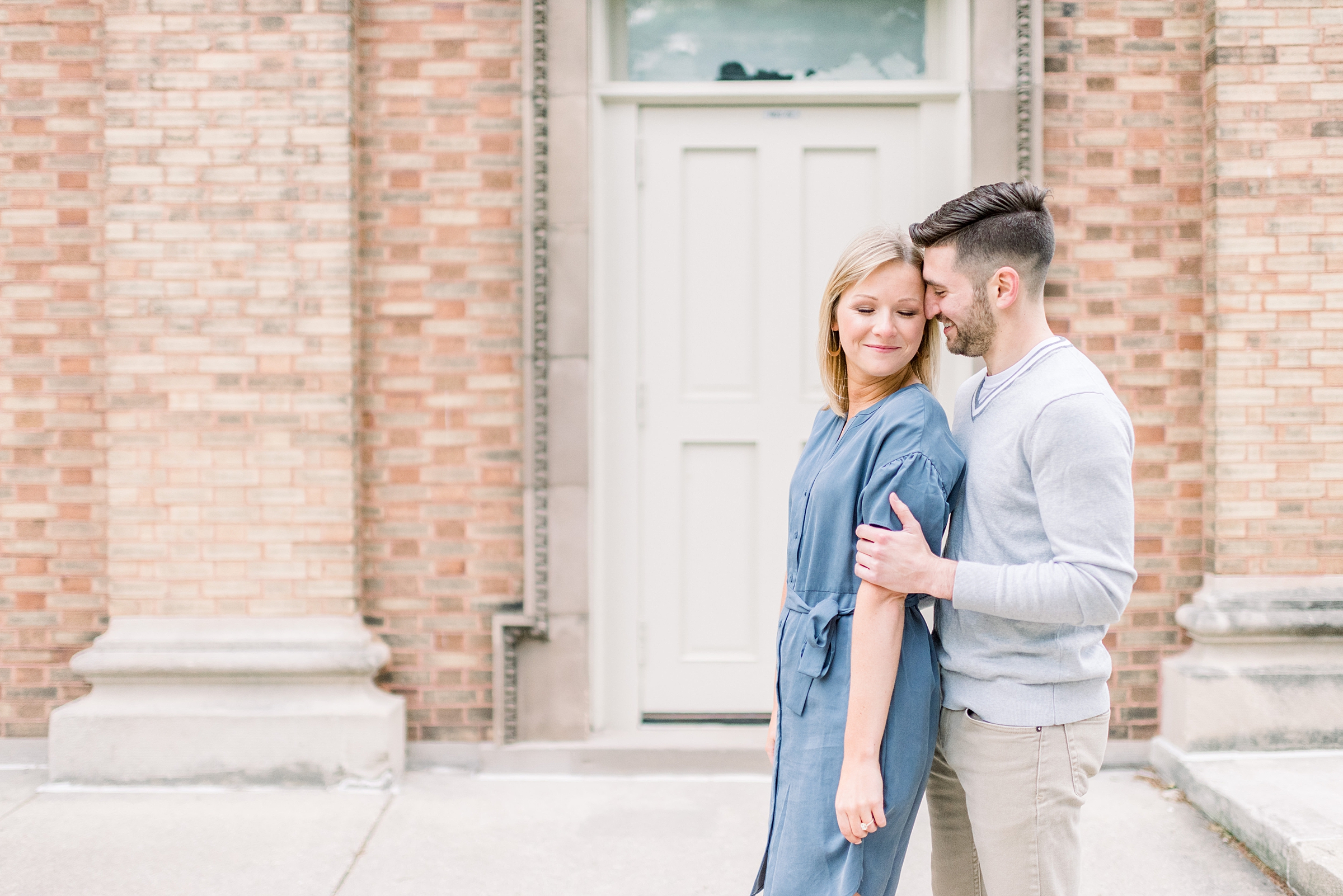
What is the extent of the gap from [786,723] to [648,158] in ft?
9.24

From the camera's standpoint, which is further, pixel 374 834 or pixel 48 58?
pixel 48 58

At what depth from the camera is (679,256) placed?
4.11m

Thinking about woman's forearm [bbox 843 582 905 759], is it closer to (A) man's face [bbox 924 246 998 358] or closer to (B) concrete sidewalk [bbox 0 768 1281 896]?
(A) man's face [bbox 924 246 998 358]

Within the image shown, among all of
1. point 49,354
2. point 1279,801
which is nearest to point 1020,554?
point 1279,801

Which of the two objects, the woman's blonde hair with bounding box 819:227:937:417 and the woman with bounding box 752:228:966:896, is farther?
the woman's blonde hair with bounding box 819:227:937:417

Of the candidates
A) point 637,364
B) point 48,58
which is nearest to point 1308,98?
point 637,364

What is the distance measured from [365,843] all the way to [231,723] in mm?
839

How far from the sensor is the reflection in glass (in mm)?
4105

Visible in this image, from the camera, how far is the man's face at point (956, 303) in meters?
1.87

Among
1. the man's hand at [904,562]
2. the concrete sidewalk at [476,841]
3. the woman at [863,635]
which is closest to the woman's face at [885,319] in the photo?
the woman at [863,635]

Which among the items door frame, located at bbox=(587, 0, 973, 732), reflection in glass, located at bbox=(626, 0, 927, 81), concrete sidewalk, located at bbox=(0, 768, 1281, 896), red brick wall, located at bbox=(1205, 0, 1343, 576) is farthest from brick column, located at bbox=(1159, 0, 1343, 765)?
reflection in glass, located at bbox=(626, 0, 927, 81)

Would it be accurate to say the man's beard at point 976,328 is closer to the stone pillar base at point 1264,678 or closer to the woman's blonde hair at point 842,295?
the woman's blonde hair at point 842,295

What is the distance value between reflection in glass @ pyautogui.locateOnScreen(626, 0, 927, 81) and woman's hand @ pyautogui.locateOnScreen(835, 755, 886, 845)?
316cm

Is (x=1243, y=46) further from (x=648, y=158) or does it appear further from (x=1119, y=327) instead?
(x=648, y=158)
